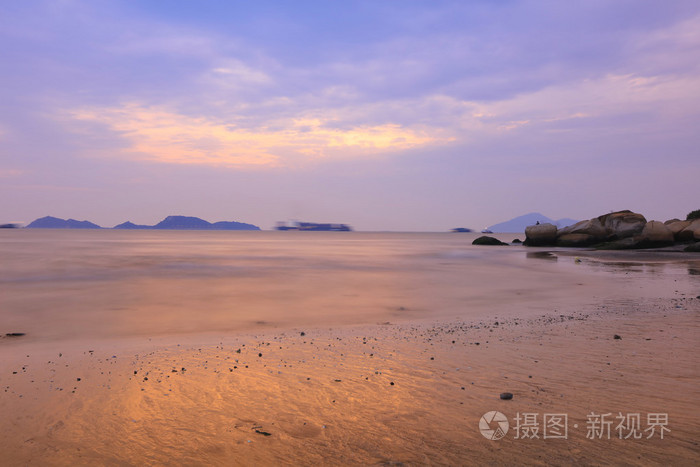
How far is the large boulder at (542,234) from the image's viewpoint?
56.3 m

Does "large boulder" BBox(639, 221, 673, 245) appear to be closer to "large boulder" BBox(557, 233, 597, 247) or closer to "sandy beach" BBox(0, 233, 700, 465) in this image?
"large boulder" BBox(557, 233, 597, 247)

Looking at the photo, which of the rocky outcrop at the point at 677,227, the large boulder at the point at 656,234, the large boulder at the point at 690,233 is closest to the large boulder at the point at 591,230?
the large boulder at the point at 656,234

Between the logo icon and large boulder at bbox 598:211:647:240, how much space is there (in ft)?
168

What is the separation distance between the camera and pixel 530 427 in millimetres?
4832

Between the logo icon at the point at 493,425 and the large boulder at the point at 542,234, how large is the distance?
186ft

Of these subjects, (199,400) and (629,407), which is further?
(199,400)

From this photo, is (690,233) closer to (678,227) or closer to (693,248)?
(678,227)

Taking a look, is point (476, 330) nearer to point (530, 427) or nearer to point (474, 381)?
point (474, 381)

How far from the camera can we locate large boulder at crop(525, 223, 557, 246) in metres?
56.3

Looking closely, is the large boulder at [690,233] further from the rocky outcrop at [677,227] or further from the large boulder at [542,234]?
the large boulder at [542,234]

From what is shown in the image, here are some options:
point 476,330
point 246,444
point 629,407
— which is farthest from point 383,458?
point 476,330

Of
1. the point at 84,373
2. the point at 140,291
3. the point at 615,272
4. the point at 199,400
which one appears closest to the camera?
the point at 199,400

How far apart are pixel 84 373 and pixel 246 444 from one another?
391cm

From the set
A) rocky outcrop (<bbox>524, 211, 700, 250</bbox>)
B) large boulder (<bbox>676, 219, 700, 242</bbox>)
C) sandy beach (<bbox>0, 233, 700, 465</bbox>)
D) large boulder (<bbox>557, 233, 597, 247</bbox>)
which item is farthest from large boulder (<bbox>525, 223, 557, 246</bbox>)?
sandy beach (<bbox>0, 233, 700, 465</bbox>)
